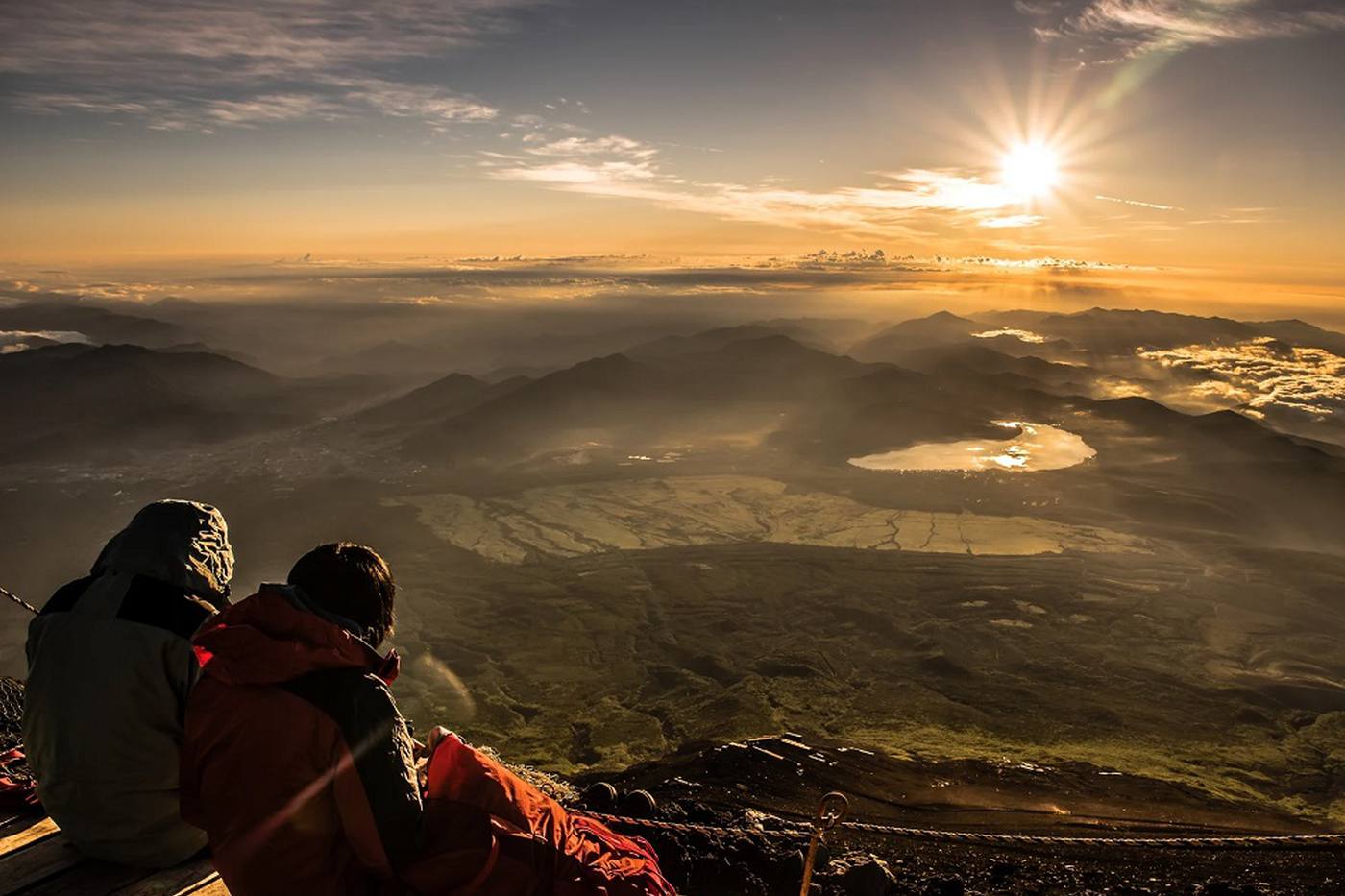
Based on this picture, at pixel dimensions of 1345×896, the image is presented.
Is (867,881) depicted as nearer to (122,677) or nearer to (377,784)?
(377,784)

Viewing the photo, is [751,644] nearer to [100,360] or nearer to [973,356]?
[973,356]

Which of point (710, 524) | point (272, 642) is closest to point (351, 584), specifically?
point (272, 642)

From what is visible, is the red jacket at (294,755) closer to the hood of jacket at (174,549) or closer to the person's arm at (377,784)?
the person's arm at (377,784)

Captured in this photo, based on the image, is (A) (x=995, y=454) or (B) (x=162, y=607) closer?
(B) (x=162, y=607)

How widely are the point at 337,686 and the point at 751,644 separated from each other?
3185cm

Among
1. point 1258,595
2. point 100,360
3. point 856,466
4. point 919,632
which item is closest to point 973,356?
point 856,466

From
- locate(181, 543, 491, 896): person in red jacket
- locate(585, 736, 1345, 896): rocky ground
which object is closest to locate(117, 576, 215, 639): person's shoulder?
locate(181, 543, 491, 896): person in red jacket

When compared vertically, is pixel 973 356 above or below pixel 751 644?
above

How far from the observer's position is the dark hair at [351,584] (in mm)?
2359

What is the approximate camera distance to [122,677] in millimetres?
2697

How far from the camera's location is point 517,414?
8781 centimetres

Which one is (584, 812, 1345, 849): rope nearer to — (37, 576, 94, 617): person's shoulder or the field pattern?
(37, 576, 94, 617): person's shoulder

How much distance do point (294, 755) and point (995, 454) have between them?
78.5 metres

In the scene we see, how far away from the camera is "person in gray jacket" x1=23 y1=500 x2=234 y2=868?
2709 millimetres
